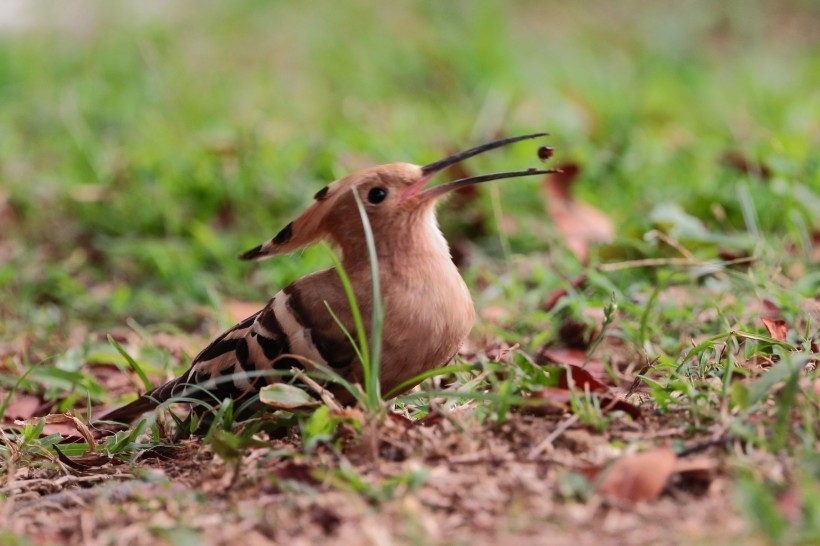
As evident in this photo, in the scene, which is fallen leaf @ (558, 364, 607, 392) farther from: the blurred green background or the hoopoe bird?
the blurred green background

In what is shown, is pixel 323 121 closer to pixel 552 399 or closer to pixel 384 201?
pixel 384 201

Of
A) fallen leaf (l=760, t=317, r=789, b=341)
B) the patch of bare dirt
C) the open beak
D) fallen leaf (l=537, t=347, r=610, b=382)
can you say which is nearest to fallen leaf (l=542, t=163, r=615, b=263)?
fallen leaf (l=537, t=347, r=610, b=382)

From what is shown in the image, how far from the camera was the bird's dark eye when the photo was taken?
3043 mm

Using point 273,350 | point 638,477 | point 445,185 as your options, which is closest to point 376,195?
point 445,185

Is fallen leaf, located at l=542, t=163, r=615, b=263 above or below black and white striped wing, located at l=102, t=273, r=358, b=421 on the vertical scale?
below

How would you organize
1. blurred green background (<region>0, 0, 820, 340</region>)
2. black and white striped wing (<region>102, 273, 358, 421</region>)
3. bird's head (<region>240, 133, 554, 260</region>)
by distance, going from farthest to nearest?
blurred green background (<region>0, 0, 820, 340</region>) < bird's head (<region>240, 133, 554, 260</region>) < black and white striped wing (<region>102, 273, 358, 421</region>)

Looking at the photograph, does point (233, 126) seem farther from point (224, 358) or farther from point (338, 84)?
point (224, 358)

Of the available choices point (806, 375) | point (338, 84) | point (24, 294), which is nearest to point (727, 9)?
point (338, 84)

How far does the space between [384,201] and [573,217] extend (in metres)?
2.00

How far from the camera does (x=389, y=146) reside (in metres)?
5.62

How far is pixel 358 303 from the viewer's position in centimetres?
286

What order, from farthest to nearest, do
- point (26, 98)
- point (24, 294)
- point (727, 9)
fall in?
point (727, 9)
point (26, 98)
point (24, 294)

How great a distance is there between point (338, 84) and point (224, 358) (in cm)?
440

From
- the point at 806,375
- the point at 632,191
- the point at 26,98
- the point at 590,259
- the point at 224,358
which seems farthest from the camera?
the point at 26,98
